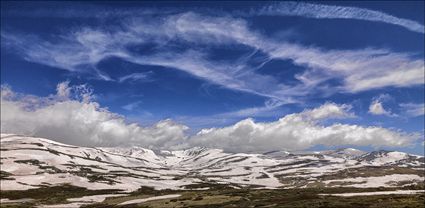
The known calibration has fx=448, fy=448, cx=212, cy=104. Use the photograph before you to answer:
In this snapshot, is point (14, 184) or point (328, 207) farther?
point (14, 184)

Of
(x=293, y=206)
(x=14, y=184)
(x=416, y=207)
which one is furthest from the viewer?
(x=14, y=184)

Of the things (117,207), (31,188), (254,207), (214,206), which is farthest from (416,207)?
(31,188)

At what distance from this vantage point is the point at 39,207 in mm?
108812

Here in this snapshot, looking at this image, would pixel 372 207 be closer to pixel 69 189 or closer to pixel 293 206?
pixel 293 206

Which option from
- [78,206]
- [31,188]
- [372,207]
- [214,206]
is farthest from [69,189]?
[372,207]

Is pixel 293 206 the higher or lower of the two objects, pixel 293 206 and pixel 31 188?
the lower

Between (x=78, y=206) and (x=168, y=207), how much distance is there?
29136 mm

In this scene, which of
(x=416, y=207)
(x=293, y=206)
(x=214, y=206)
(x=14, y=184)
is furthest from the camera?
(x=14, y=184)

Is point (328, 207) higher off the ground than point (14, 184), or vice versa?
point (14, 184)

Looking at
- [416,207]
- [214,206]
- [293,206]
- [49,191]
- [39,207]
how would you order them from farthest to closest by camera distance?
[49,191] < [39,207] < [214,206] < [293,206] < [416,207]

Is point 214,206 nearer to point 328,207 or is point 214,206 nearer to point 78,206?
point 328,207

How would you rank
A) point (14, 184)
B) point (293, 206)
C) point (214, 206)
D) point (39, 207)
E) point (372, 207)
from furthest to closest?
point (14, 184), point (39, 207), point (214, 206), point (293, 206), point (372, 207)

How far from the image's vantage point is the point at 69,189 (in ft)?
634

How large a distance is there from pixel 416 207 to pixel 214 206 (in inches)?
1574
